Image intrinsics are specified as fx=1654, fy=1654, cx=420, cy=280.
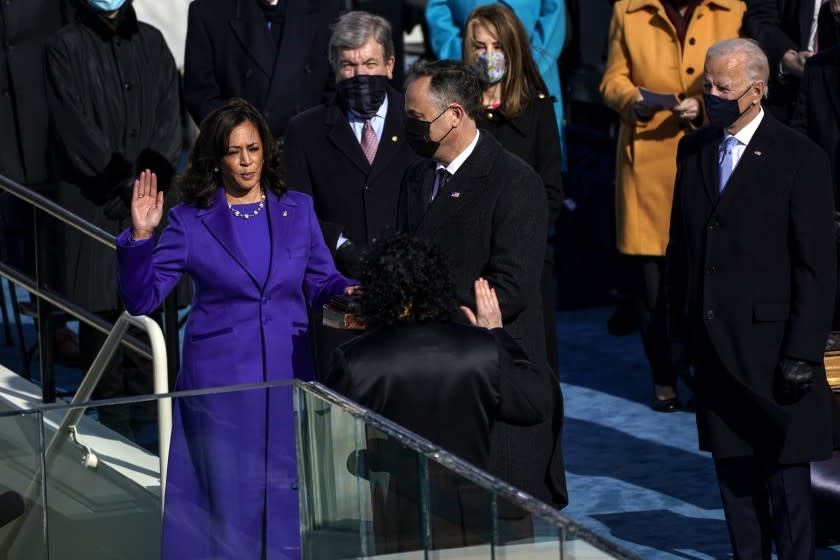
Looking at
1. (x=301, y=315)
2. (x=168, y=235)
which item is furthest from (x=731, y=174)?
(x=168, y=235)

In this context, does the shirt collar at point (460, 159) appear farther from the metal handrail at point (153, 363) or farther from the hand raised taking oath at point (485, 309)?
the metal handrail at point (153, 363)

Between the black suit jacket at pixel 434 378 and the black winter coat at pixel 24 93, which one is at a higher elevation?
the black winter coat at pixel 24 93

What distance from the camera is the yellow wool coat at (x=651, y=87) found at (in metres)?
7.43

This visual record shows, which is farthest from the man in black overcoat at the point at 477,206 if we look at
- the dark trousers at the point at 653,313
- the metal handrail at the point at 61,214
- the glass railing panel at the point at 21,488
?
the dark trousers at the point at 653,313

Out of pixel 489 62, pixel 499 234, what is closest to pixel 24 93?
pixel 489 62

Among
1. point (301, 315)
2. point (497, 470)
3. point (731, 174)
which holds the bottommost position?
point (497, 470)

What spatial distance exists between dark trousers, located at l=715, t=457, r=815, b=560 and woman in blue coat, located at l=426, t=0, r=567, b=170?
3053 millimetres

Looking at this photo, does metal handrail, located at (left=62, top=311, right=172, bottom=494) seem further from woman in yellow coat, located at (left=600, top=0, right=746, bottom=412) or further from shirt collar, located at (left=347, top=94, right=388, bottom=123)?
woman in yellow coat, located at (left=600, top=0, right=746, bottom=412)

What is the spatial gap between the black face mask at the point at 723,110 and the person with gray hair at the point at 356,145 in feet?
3.89

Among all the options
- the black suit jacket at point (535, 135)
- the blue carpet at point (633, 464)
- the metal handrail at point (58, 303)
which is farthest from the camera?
the black suit jacket at point (535, 135)

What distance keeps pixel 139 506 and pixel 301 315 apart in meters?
0.81

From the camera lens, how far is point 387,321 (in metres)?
3.99

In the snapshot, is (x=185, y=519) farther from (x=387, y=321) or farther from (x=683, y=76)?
(x=683, y=76)

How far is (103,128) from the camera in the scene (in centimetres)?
729
